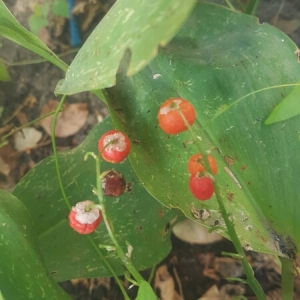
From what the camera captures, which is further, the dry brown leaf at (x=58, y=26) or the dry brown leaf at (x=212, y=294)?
the dry brown leaf at (x=58, y=26)

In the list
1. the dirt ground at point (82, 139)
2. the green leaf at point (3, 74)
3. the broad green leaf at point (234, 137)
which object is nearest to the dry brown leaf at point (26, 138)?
the dirt ground at point (82, 139)

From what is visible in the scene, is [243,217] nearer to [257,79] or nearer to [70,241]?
[257,79]

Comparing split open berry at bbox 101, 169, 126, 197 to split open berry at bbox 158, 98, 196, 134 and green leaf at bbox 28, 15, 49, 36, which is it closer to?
split open berry at bbox 158, 98, 196, 134

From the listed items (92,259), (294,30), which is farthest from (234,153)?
(294,30)

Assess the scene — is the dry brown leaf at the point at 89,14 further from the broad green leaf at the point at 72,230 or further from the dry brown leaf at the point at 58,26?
the broad green leaf at the point at 72,230

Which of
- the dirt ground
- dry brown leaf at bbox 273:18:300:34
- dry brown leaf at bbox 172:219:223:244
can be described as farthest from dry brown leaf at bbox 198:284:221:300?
dry brown leaf at bbox 273:18:300:34
